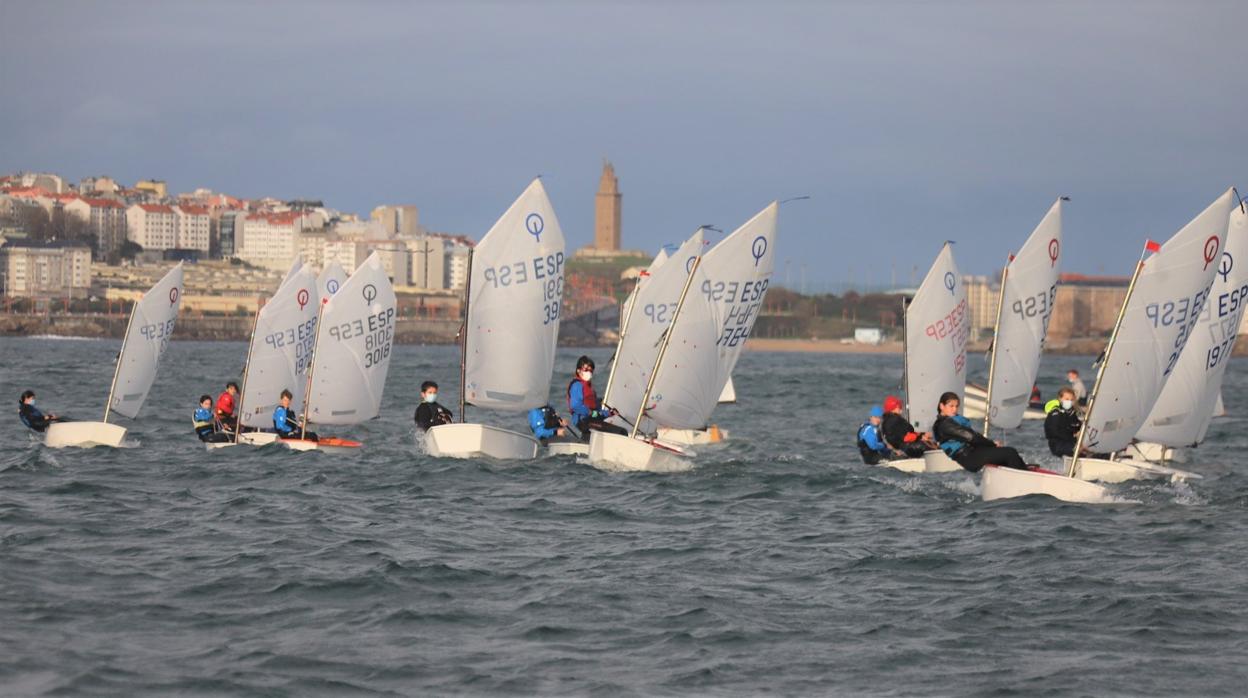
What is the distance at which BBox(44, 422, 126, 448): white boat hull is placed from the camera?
2795cm

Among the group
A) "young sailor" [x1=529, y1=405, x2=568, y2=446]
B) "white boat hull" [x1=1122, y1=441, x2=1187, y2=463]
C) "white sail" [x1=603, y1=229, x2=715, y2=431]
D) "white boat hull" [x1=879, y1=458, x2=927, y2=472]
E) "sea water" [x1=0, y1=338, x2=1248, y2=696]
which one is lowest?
"sea water" [x1=0, y1=338, x2=1248, y2=696]

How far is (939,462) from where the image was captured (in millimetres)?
25719

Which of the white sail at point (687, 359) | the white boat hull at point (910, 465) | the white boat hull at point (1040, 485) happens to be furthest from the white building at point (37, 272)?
the white boat hull at point (1040, 485)

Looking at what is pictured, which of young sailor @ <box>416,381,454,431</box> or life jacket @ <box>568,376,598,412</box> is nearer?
life jacket @ <box>568,376,598,412</box>

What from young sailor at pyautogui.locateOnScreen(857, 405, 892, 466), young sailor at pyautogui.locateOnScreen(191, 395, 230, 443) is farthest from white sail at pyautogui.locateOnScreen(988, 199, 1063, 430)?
young sailor at pyautogui.locateOnScreen(191, 395, 230, 443)

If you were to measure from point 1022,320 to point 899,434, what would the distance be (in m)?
7.32

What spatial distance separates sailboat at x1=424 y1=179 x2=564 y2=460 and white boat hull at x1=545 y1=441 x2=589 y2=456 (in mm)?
1510

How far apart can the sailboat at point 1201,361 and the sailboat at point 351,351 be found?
507 inches

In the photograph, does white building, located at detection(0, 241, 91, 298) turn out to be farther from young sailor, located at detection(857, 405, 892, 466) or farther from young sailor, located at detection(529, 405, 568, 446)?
young sailor, located at detection(857, 405, 892, 466)

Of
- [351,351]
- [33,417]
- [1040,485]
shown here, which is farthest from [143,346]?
[1040,485]

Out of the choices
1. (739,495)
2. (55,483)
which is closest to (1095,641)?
(739,495)

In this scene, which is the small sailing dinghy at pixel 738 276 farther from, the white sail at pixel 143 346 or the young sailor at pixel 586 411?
the white sail at pixel 143 346

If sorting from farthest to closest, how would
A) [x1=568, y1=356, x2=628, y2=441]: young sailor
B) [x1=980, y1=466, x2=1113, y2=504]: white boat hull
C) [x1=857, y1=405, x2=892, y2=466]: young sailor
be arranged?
1. [x1=568, y1=356, x2=628, y2=441]: young sailor
2. [x1=857, y1=405, x2=892, y2=466]: young sailor
3. [x1=980, y1=466, x2=1113, y2=504]: white boat hull

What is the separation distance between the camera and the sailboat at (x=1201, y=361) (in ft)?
84.8
